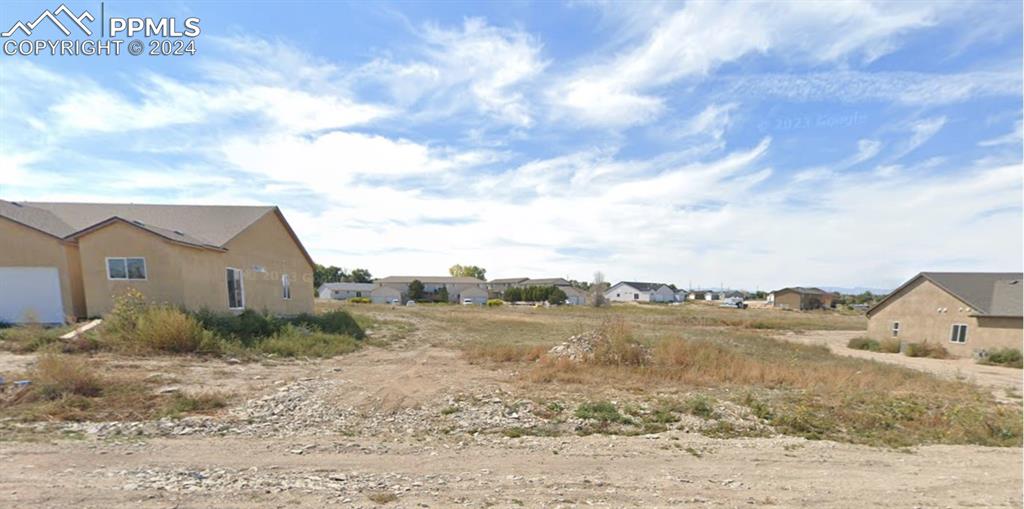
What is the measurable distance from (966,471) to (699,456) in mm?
3482

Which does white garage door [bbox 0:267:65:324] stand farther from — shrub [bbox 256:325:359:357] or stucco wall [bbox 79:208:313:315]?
shrub [bbox 256:325:359:357]

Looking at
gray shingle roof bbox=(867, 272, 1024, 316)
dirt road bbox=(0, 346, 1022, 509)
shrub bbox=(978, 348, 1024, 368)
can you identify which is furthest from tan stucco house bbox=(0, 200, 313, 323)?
gray shingle roof bbox=(867, 272, 1024, 316)

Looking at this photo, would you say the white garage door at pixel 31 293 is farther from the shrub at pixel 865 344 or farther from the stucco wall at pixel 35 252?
the shrub at pixel 865 344

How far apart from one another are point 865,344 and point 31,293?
44485mm

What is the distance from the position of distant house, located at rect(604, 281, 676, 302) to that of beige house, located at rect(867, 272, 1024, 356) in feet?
217

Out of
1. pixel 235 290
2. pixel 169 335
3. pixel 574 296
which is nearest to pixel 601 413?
pixel 169 335

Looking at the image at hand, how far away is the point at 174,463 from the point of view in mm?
4641

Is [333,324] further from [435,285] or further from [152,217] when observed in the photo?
[435,285]

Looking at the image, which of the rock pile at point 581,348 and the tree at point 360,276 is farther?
the tree at point 360,276

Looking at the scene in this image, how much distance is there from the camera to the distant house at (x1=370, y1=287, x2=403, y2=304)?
73312 mm

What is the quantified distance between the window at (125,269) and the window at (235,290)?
2.77 m

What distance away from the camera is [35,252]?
47.6 feet

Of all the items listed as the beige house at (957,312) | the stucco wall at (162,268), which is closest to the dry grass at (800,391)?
the stucco wall at (162,268)

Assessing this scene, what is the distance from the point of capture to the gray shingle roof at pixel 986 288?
73.4ft
